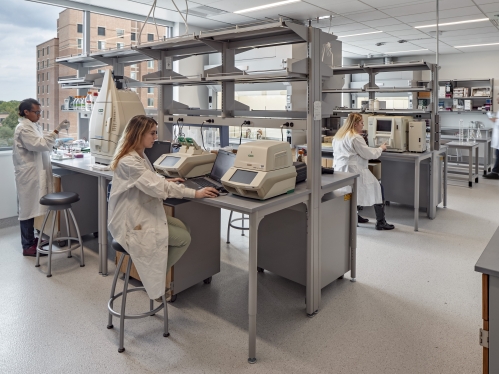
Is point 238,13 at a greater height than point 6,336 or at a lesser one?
greater

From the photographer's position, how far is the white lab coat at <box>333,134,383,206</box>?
4105 mm

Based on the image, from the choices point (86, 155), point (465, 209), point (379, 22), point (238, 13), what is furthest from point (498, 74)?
point (86, 155)

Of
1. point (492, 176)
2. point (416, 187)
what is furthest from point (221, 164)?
point (492, 176)

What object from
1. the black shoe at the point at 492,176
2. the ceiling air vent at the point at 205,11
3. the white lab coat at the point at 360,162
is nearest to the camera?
the white lab coat at the point at 360,162

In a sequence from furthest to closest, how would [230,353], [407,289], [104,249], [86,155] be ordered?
[86,155]
[104,249]
[407,289]
[230,353]

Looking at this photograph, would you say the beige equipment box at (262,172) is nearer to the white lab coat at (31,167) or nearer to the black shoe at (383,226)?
the white lab coat at (31,167)

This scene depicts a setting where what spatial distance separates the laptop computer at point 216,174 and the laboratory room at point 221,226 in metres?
0.02

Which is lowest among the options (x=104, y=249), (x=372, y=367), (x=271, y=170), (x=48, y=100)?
(x=372, y=367)

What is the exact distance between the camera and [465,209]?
5.25m

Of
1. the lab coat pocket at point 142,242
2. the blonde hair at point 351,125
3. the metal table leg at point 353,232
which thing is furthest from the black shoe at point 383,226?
the lab coat pocket at point 142,242

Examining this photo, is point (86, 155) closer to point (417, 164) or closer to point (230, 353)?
point (230, 353)

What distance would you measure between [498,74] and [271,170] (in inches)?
380

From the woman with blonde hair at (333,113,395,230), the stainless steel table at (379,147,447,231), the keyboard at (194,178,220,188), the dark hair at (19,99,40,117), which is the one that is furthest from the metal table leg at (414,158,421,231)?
the dark hair at (19,99,40,117)

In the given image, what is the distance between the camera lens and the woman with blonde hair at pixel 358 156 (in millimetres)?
4109
